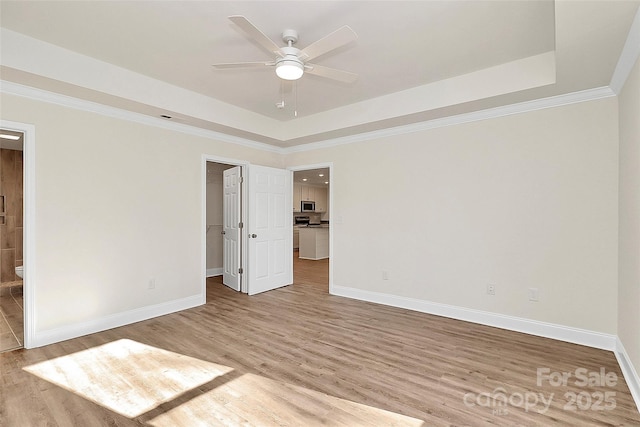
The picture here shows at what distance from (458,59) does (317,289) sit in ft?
12.7

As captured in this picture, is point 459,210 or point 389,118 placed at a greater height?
point 389,118

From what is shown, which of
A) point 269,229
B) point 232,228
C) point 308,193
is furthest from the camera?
point 308,193

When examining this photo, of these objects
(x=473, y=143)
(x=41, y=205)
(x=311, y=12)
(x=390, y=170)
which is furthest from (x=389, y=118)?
(x=41, y=205)

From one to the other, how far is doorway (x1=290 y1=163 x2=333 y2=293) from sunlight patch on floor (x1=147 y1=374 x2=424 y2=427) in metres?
2.86

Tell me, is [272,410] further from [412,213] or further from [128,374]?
[412,213]

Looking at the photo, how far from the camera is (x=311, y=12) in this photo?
2336 millimetres

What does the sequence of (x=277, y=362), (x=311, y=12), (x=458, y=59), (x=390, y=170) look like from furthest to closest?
(x=390, y=170)
(x=458, y=59)
(x=277, y=362)
(x=311, y=12)

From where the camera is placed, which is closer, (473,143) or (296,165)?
(473,143)

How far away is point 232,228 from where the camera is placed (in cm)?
543

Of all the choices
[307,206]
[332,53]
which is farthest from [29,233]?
[307,206]

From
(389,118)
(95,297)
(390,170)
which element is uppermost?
(389,118)

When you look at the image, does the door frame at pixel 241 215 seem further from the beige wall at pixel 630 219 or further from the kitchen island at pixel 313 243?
the beige wall at pixel 630 219

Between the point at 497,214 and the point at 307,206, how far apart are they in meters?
7.99

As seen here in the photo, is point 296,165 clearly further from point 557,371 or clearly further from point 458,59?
point 557,371
